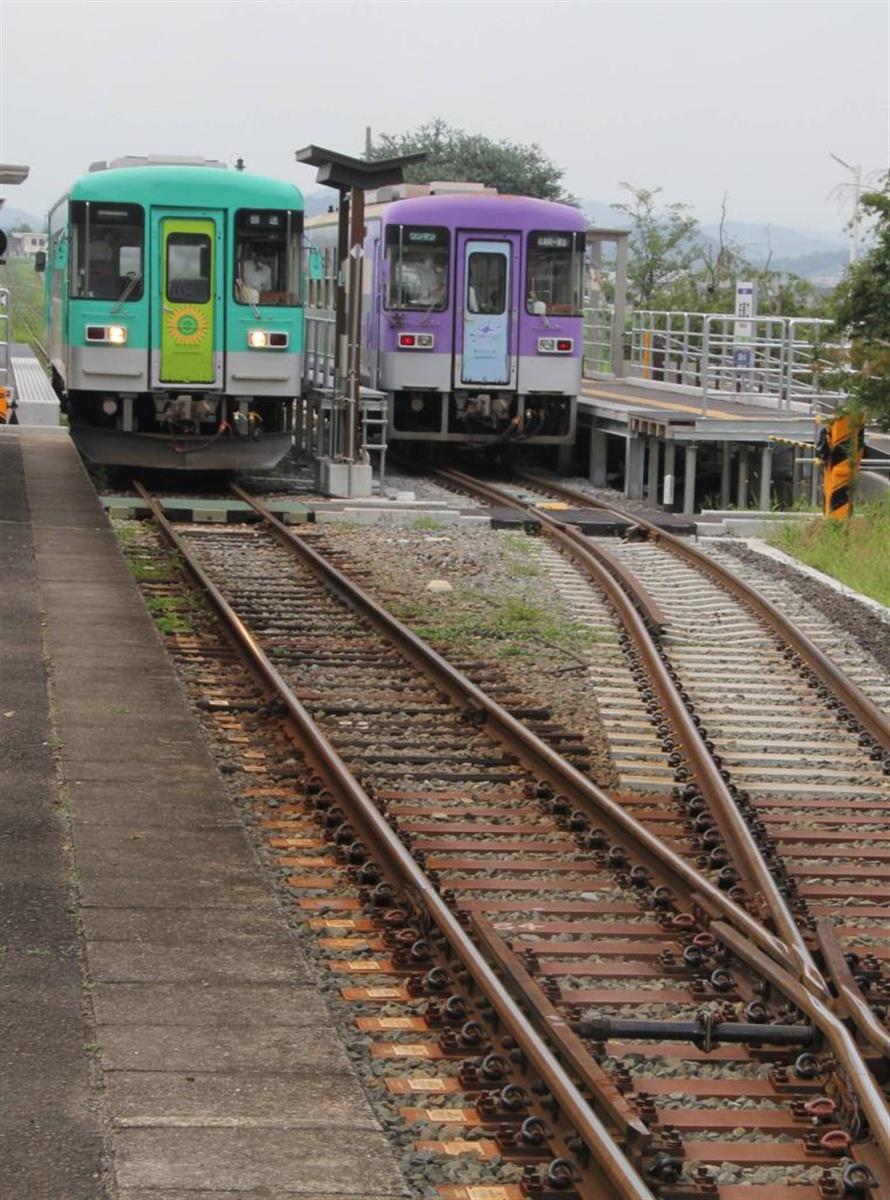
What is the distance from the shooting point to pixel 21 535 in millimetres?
15469

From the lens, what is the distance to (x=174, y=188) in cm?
1986

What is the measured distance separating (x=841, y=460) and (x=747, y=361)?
1013cm

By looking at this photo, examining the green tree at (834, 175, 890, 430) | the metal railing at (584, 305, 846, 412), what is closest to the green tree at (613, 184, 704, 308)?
the metal railing at (584, 305, 846, 412)

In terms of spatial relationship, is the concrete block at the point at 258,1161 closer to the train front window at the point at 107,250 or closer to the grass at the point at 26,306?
the train front window at the point at 107,250

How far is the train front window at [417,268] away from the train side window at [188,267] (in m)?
3.36

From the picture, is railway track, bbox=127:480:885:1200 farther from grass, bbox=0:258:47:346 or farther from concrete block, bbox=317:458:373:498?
grass, bbox=0:258:47:346

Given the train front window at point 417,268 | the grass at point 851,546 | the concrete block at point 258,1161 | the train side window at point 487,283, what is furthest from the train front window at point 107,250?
the concrete block at point 258,1161

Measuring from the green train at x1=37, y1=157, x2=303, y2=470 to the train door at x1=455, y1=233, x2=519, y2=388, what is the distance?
10.4ft

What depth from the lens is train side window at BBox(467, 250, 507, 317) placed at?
23156 mm

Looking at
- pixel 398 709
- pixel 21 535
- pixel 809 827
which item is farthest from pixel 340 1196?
pixel 21 535

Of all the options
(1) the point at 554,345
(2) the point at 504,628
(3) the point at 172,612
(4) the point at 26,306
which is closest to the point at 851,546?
(2) the point at 504,628

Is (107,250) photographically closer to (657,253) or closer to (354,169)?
(354,169)

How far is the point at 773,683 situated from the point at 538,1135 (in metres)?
6.81

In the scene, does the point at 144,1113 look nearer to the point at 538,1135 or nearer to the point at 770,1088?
the point at 538,1135
